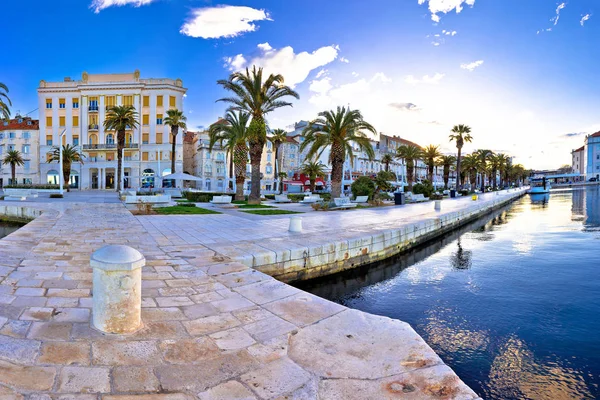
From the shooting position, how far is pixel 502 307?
677 cm

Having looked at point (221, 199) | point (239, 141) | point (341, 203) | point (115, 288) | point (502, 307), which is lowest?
point (502, 307)

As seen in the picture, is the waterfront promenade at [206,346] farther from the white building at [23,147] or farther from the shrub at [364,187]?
the white building at [23,147]

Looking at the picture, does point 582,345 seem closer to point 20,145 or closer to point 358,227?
point 358,227

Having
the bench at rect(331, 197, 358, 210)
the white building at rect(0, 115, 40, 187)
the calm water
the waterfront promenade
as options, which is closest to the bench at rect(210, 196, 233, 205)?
the bench at rect(331, 197, 358, 210)

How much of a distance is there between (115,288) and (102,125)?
60.3m

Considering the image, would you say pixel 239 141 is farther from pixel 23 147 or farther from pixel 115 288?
pixel 23 147

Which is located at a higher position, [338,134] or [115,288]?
[338,134]

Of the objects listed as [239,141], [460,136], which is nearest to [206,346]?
[239,141]

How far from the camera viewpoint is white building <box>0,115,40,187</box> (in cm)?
5588

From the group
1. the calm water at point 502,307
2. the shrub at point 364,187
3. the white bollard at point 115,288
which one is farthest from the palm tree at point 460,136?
the white bollard at point 115,288

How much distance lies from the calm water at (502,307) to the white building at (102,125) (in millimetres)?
50129

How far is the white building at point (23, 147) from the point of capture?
5588 cm

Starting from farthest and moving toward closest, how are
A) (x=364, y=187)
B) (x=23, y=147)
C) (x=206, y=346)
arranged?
(x=23, y=147), (x=364, y=187), (x=206, y=346)

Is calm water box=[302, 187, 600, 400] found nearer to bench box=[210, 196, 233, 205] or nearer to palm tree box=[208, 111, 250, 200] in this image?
bench box=[210, 196, 233, 205]
